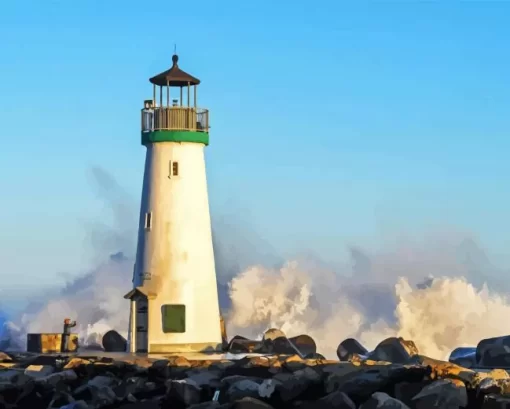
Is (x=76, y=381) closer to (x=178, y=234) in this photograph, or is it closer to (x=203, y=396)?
(x=203, y=396)

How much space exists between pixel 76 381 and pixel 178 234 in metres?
5.65

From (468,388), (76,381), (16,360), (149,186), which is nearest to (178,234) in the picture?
(149,186)

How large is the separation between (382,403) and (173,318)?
1025cm

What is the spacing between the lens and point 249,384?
1825 cm

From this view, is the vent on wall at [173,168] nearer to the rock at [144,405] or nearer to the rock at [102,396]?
Answer: the rock at [102,396]

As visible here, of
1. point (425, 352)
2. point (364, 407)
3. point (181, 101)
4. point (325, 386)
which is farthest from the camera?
point (425, 352)

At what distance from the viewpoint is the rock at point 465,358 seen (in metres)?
23.5

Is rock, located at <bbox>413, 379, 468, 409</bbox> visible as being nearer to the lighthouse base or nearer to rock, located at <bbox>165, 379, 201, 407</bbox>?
rock, located at <bbox>165, 379, 201, 407</bbox>

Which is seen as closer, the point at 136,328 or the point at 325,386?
the point at 325,386

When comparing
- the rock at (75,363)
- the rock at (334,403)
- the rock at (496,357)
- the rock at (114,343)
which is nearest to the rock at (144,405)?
the rock at (334,403)

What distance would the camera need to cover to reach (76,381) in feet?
69.9

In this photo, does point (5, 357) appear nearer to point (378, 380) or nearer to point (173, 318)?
point (173, 318)

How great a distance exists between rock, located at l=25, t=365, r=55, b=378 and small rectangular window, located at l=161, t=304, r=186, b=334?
12.5 feet

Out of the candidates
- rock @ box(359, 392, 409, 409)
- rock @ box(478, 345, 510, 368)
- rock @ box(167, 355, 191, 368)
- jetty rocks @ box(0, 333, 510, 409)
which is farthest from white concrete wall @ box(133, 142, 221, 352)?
rock @ box(359, 392, 409, 409)
